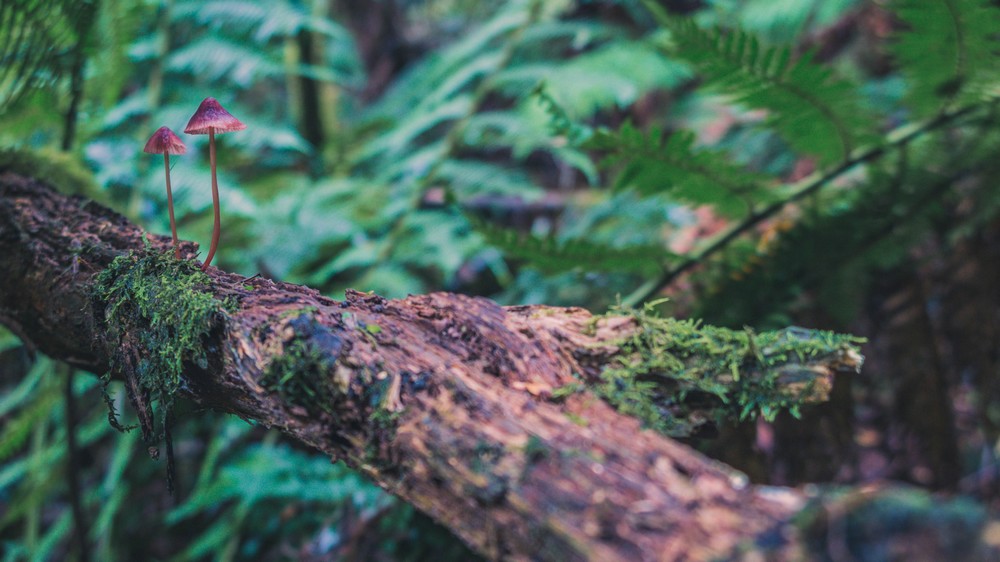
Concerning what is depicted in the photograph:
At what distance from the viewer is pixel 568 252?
176 cm

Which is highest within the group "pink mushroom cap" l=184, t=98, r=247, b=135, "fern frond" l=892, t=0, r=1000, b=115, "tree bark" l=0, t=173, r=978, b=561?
"fern frond" l=892, t=0, r=1000, b=115

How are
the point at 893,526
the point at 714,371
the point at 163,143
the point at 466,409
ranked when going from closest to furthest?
the point at 893,526 < the point at 466,409 < the point at 714,371 < the point at 163,143

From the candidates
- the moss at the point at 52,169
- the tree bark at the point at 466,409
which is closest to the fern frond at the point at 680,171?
the tree bark at the point at 466,409

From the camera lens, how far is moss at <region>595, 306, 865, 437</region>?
3.24ft

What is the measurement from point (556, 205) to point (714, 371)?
9.07 feet

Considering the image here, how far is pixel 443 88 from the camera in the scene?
120 inches

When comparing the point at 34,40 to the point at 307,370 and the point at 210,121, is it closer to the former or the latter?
the point at 210,121

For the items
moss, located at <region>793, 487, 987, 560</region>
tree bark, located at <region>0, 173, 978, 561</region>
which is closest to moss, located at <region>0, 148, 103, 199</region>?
tree bark, located at <region>0, 173, 978, 561</region>

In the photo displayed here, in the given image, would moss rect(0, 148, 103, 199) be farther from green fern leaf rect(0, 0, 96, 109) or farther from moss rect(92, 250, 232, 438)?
moss rect(92, 250, 232, 438)

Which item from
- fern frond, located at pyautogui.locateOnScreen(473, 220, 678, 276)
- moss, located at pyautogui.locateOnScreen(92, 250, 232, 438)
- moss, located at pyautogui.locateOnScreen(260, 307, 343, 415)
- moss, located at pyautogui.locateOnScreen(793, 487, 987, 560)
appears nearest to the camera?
moss, located at pyautogui.locateOnScreen(793, 487, 987, 560)

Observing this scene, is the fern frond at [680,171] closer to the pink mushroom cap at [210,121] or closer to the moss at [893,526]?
the pink mushroom cap at [210,121]

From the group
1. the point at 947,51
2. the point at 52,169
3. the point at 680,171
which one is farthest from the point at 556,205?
the point at 52,169

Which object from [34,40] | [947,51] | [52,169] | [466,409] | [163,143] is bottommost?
[466,409]

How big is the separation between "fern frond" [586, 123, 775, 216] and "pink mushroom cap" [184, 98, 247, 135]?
91cm
